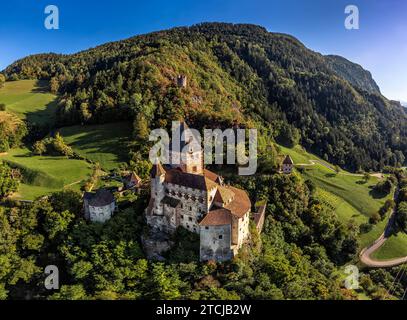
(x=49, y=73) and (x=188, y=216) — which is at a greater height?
(x=49, y=73)

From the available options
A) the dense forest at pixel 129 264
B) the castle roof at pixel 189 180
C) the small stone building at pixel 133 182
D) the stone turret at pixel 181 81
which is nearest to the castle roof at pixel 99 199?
the dense forest at pixel 129 264

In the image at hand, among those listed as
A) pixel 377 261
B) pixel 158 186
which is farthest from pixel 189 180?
pixel 377 261

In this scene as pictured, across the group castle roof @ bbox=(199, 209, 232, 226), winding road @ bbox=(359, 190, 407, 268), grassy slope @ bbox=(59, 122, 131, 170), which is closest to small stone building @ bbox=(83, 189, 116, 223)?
castle roof @ bbox=(199, 209, 232, 226)

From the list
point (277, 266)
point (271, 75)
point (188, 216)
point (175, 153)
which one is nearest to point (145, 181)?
point (175, 153)

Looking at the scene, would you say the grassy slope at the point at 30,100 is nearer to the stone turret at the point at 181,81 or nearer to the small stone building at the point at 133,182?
the stone turret at the point at 181,81

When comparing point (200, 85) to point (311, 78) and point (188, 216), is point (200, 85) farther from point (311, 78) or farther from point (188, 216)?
point (311, 78)

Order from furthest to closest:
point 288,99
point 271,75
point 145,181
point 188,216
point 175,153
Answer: point 271,75
point 288,99
point 145,181
point 175,153
point 188,216
